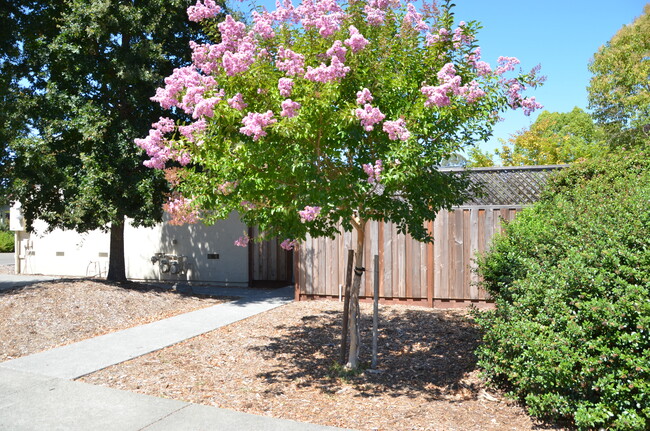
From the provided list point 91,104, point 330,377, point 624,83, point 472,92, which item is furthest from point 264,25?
point 624,83

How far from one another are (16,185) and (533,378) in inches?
400

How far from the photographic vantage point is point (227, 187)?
4977mm

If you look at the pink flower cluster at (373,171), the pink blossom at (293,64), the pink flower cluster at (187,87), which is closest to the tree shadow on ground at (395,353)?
the pink flower cluster at (373,171)

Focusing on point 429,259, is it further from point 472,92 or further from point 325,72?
point 325,72

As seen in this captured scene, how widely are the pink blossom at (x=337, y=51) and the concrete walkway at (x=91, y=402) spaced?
324 cm

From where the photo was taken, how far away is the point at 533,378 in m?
3.82

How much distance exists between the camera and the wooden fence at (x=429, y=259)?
9.05 m

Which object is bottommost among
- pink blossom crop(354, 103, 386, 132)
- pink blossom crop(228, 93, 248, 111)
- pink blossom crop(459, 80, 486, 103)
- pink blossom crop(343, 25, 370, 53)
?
pink blossom crop(354, 103, 386, 132)

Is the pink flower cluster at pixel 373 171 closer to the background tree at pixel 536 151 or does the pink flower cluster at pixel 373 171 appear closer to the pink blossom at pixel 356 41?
the pink blossom at pixel 356 41

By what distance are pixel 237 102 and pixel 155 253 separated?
10665mm

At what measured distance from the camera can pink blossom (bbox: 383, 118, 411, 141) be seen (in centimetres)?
422

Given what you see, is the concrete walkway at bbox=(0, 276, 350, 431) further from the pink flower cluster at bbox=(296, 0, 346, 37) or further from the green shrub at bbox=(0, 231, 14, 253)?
the green shrub at bbox=(0, 231, 14, 253)

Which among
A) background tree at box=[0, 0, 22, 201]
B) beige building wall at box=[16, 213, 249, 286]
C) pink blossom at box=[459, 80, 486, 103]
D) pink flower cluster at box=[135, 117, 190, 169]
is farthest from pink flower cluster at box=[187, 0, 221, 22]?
beige building wall at box=[16, 213, 249, 286]

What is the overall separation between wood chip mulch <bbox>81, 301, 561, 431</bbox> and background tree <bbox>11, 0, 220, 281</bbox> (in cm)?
431
